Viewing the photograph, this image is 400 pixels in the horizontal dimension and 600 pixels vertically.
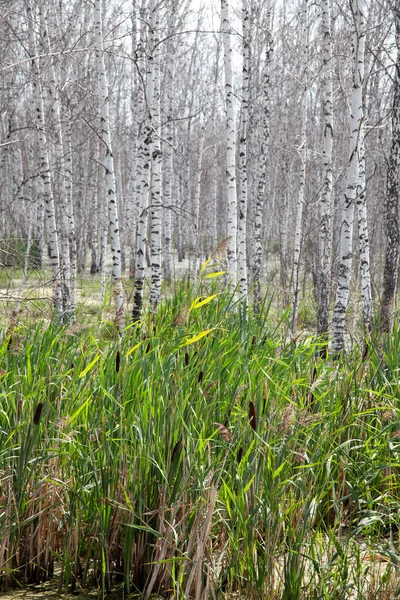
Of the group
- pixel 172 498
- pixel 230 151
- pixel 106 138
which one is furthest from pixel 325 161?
pixel 172 498

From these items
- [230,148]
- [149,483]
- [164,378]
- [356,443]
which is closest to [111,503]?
[149,483]

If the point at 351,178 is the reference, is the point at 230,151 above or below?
above

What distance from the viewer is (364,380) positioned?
152 inches

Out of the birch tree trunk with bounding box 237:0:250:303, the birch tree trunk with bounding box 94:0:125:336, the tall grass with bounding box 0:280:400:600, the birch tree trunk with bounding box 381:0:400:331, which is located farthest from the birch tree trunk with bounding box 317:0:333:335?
the tall grass with bounding box 0:280:400:600

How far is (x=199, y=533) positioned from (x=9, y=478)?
2.70 feet

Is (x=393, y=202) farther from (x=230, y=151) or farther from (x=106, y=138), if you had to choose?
(x=106, y=138)

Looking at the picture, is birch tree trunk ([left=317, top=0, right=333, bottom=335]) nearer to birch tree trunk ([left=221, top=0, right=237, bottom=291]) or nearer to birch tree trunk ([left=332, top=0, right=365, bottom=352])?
birch tree trunk ([left=221, top=0, right=237, bottom=291])

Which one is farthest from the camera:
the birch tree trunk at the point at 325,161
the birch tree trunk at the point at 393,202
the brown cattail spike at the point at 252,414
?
the birch tree trunk at the point at 325,161

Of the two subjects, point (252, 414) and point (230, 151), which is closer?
point (252, 414)

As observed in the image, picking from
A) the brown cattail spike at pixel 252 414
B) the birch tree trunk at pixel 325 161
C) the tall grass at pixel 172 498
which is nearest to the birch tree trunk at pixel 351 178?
the birch tree trunk at pixel 325 161

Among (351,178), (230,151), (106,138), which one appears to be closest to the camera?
(351,178)

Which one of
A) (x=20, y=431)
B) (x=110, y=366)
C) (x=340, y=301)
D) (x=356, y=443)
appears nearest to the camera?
(x=20, y=431)

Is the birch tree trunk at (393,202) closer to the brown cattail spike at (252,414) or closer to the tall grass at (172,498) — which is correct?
the tall grass at (172,498)

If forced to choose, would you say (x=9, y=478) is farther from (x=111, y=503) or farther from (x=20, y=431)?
(x=111, y=503)
